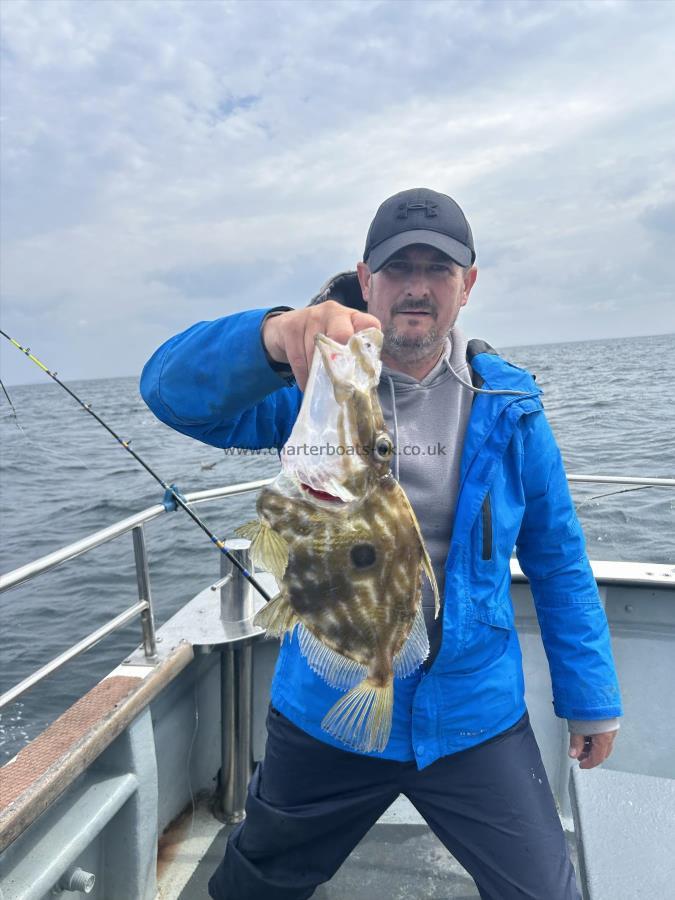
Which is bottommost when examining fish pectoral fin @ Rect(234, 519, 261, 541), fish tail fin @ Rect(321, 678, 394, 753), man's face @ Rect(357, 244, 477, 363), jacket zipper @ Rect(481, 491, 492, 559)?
fish tail fin @ Rect(321, 678, 394, 753)

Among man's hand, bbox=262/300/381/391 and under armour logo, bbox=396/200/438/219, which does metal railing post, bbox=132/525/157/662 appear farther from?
under armour logo, bbox=396/200/438/219

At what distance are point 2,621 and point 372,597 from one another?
9.23 m

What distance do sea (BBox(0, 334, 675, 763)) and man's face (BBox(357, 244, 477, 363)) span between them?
2.07 meters

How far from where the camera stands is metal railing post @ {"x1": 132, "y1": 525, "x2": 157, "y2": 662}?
306 cm

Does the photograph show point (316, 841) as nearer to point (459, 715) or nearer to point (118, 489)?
point (459, 715)

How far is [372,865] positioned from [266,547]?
8.78 ft

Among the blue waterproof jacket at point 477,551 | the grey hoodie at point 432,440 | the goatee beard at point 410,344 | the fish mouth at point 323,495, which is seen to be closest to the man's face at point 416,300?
the goatee beard at point 410,344

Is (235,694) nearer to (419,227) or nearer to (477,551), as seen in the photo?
(477,551)

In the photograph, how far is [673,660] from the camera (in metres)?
3.79

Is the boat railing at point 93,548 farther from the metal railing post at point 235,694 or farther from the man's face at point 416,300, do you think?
the man's face at point 416,300

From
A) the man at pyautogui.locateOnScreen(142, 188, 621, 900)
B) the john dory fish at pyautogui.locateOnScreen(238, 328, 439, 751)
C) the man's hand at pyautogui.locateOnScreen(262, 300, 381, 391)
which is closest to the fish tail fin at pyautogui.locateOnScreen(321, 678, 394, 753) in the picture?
the john dory fish at pyautogui.locateOnScreen(238, 328, 439, 751)

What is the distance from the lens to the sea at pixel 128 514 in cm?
826

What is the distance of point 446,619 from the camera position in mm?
2223

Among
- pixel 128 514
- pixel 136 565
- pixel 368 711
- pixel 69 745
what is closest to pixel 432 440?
pixel 368 711
